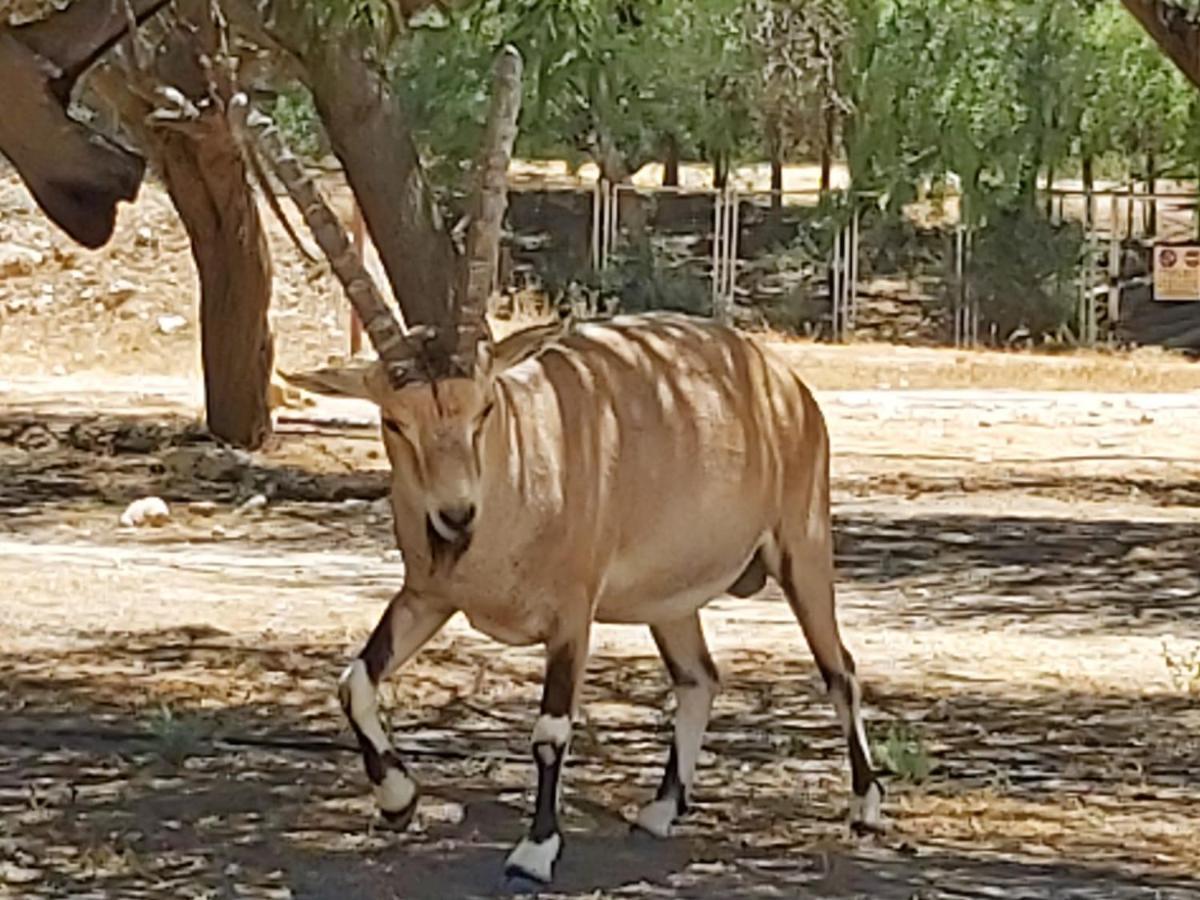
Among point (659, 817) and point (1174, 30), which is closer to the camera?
point (659, 817)

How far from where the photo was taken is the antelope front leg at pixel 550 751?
24.4 ft

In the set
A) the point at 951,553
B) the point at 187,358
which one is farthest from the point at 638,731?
the point at 187,358

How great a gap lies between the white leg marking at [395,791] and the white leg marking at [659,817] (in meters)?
0.77

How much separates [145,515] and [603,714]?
23.3 ft

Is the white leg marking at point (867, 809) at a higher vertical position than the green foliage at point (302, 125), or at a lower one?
lower

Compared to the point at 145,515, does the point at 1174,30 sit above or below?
above

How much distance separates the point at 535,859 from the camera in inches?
294

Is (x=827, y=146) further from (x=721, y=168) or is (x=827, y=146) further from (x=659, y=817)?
(x=659, y=817)

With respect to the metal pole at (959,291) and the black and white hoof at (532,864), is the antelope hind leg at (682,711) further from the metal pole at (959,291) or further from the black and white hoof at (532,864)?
the metal pole at (959,291)

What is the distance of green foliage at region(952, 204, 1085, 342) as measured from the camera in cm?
3409

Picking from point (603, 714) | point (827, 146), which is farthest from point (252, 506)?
point (827, 146)

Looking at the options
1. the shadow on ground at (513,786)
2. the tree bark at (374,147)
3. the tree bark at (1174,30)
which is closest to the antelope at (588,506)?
the shadow on ground at (513,786)

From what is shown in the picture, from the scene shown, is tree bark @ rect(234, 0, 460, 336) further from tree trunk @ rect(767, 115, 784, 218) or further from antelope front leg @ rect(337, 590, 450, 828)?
tree trunk @ rect(767, 115, 784, 218)

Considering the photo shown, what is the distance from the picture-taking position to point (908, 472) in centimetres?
2033
